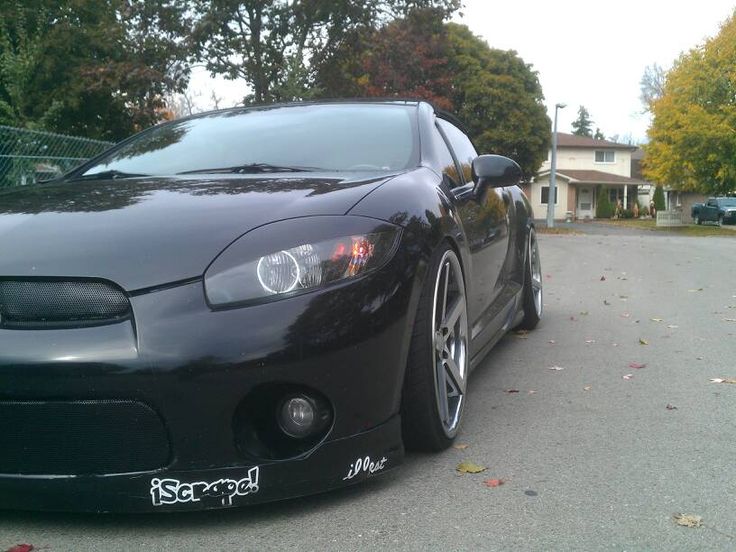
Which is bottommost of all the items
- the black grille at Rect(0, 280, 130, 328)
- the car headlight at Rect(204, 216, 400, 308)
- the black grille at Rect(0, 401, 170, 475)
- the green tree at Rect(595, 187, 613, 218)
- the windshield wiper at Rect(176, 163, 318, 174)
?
the green tree at Rect(595, 187, 613, 218)

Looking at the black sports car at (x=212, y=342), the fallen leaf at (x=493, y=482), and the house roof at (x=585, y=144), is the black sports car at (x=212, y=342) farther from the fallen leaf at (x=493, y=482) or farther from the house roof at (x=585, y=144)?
the house roof at (x=585, y=144)

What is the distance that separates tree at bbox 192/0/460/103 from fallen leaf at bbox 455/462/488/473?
19656 mm

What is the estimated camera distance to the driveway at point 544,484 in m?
2.42

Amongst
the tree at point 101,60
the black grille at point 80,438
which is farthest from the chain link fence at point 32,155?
the tree at point 101,60

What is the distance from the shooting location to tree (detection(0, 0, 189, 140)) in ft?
68.4

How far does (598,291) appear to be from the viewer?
8938 mm

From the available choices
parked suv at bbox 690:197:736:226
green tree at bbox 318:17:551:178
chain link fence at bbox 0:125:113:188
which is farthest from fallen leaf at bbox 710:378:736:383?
parked suv at bbox 690:197:736:226

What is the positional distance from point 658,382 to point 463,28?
1602 inches

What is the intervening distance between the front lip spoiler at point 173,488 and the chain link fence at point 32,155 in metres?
6.52

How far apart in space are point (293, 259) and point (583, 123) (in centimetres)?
11207

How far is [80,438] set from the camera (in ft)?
7.68

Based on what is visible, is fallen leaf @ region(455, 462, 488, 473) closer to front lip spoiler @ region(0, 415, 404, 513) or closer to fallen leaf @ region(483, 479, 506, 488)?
fallen leaf @ region(483, 479, 506, 488)

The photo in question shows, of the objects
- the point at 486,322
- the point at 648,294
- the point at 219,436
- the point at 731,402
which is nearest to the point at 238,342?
the point at 219,436

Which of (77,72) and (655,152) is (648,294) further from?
(655,152)
